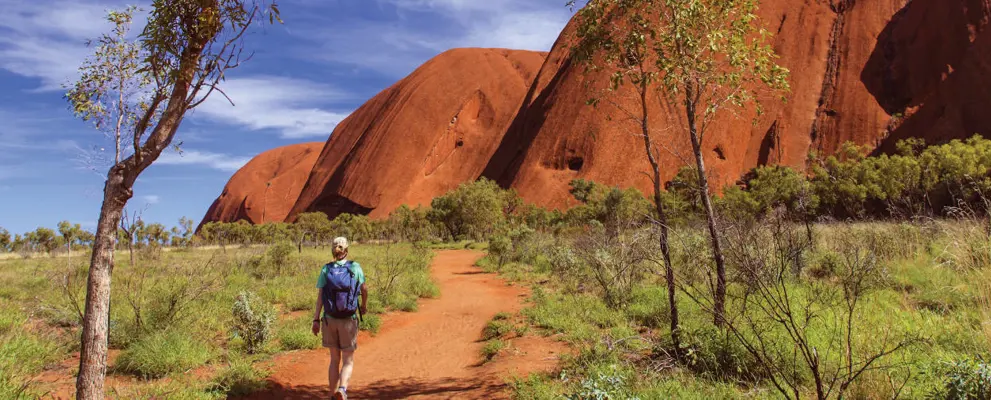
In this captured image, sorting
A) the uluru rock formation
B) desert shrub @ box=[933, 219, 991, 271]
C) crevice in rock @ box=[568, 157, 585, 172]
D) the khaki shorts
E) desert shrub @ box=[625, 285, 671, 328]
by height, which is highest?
the uluru rock formation

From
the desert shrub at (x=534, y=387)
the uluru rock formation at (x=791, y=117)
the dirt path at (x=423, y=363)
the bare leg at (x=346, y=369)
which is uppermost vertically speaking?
the uluru rock formation at (x=791, y=117)

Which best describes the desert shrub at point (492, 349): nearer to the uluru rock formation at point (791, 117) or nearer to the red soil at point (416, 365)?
the red soil at point (416, 365)

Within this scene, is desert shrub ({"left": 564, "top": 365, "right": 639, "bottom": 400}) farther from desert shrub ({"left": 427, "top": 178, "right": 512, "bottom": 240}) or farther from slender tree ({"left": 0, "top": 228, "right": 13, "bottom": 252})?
slender tree ({"left": 0, "top": 228, "right": 13, "bottom": 252})

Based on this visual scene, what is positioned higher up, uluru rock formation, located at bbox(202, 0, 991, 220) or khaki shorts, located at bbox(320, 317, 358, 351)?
uluru rock formation, located at bbox(202, 0, 991, 220)

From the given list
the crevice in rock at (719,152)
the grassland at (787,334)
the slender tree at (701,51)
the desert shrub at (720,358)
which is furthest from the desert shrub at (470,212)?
the desert shrub at (720,358)

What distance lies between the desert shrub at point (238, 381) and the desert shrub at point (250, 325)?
1.01 meters

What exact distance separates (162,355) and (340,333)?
2520 mm

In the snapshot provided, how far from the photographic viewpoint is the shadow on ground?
536 centimetres

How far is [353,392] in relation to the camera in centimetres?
557

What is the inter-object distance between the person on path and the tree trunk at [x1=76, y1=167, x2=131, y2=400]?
5.49 feet

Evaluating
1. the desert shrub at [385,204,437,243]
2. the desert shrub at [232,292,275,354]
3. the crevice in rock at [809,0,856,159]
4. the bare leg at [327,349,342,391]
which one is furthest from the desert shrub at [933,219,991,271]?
the crevice in rock at [809,0,856,159]

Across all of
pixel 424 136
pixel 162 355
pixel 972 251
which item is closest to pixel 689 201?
pixel 972 251

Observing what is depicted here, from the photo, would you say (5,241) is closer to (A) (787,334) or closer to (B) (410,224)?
(B) (410,224)

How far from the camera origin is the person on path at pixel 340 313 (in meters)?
4.88
